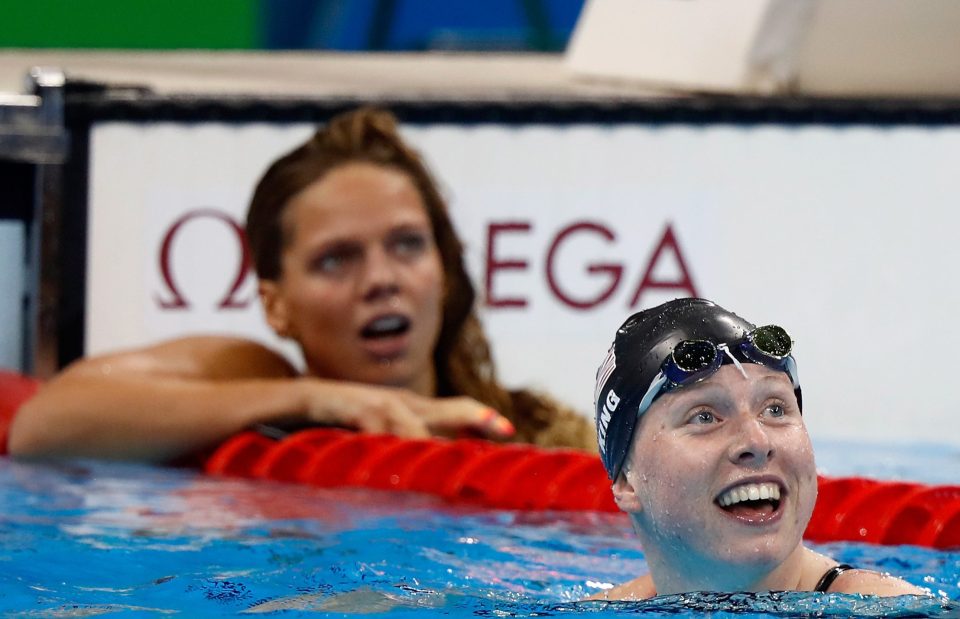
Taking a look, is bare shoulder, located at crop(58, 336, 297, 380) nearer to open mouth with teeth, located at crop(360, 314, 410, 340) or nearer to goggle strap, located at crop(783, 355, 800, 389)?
open mouth with teeth, located at crop(360, 314, 410, 340)

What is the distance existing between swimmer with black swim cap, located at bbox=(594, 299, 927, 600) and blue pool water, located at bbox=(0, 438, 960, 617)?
59mm

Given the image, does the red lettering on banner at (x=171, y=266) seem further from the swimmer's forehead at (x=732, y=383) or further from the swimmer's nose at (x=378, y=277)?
the swimmer's forehead at (x=732, y=383)

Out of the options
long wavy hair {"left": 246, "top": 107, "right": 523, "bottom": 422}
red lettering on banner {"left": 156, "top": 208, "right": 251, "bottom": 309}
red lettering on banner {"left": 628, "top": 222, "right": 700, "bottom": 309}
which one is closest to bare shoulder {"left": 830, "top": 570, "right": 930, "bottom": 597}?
long wavy hair {"left": 246, "top": 107, "right": 523, "bottom": 422}

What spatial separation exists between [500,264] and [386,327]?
1.87 ft

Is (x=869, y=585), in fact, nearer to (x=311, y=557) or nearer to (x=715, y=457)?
(x=715, y=457)

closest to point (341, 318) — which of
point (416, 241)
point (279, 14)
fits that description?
point (416, 241)

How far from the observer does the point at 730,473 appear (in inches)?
79.7

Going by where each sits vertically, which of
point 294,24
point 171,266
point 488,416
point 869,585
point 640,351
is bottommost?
point 869,585

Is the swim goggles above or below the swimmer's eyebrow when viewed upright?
above

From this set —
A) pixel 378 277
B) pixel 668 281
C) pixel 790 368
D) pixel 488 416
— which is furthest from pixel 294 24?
pixel 790 368

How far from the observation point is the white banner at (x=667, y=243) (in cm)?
462

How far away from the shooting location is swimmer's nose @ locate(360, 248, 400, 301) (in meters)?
4.30

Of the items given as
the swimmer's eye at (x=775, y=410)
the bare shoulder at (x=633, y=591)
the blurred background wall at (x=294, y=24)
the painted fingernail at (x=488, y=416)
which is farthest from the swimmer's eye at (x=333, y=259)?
the blurred background wall at (x=294, y=24)

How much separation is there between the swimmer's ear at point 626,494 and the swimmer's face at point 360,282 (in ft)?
6.95
